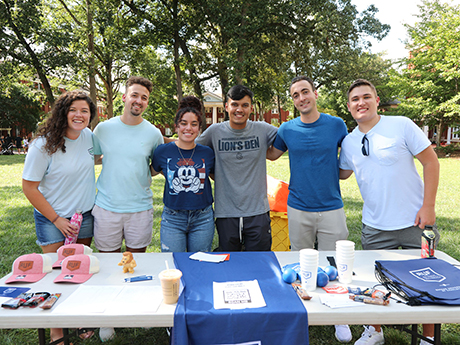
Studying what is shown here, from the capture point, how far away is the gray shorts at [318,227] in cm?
329

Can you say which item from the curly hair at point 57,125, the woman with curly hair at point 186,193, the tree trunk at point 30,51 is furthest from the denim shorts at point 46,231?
the tree trunk at point 30,51

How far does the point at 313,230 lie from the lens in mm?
3359

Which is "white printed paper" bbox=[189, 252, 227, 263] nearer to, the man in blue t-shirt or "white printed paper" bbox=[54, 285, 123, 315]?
"white printed paper" bbox=[54, 285, 123, 315]

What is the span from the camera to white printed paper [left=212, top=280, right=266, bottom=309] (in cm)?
188

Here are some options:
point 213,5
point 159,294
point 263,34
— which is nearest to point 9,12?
point 213,5

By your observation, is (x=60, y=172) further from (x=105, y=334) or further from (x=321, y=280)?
(x=321, y=280)

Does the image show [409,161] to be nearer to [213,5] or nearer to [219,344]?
[219,344]

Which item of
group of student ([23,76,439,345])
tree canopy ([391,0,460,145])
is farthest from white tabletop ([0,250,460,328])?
tree canopy ([391,0,460,145])

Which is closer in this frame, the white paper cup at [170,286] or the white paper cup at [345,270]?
the white paper cup at [170,286]

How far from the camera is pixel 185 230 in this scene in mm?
3090

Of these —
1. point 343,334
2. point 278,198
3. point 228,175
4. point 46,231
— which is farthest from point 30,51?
point 343,334

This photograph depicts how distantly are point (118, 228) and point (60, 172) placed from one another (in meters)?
0.76

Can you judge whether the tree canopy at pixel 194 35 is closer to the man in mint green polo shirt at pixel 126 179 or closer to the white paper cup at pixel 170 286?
the man in mint green polo shirt at pixel 126 179

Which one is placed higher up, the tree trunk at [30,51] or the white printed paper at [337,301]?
the tree trunk at [30,51]
